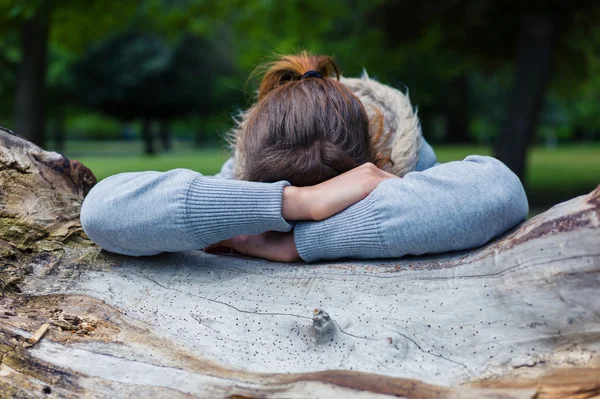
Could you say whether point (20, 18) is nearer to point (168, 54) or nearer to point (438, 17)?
point (438, 17)

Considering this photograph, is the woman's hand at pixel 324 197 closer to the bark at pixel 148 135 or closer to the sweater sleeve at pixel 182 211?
the sweater sleeve at pixel 182 211

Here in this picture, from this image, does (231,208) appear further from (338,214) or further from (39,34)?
(39,34)

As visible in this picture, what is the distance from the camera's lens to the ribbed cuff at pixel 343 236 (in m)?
1.81

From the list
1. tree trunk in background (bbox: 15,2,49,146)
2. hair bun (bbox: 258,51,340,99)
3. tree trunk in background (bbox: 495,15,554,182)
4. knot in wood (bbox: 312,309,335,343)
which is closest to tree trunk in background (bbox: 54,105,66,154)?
tree trunk in background (bbox: 15,2,49,146)

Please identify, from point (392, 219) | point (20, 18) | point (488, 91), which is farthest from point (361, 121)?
point (488, 91)

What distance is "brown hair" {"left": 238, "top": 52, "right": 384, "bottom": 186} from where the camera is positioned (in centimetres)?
193

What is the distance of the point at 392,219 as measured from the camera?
1.77 metres

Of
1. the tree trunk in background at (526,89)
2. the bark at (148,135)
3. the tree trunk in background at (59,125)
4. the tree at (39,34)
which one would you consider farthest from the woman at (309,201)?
the tree trunk in background at (59,125)

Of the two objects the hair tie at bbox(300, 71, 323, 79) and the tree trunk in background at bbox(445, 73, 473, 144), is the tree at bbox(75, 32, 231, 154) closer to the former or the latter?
the tree trunk in background at bbox(445, 73, 473, 144)

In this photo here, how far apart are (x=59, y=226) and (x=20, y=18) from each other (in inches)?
328

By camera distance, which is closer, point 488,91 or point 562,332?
point 562,332

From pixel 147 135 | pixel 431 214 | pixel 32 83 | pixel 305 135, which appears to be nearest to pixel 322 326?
pixel 431 214

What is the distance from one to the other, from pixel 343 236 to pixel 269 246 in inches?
11.1

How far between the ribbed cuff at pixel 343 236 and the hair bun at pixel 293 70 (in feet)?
2.09
